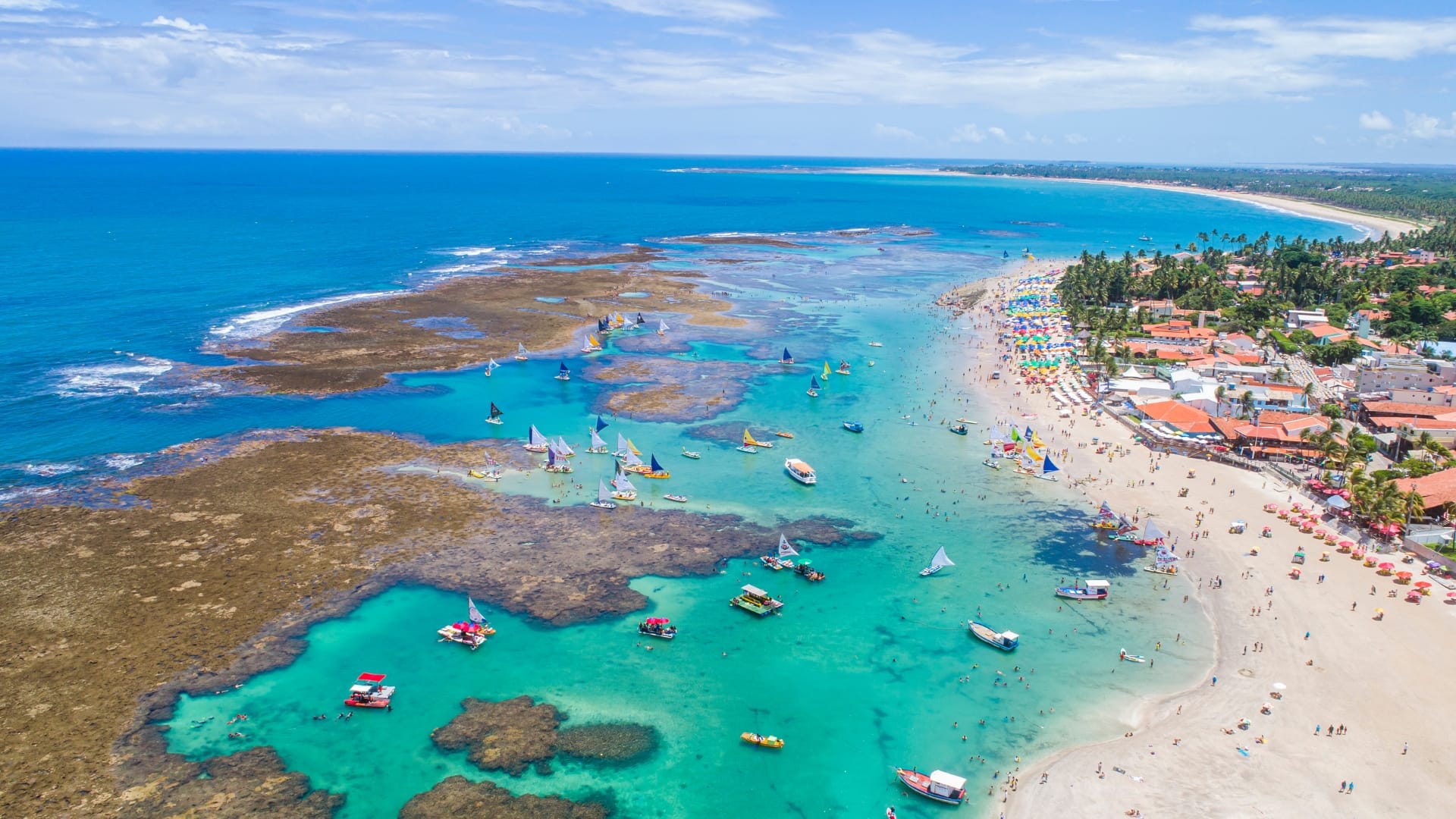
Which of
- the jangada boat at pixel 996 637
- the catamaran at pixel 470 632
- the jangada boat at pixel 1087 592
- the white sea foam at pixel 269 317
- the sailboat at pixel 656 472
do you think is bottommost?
the catamaran at pixel 470 632

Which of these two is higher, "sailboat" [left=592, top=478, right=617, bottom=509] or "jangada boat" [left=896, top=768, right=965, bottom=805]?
"sailboat" [left=592, top=478, right=617, bottom=509]

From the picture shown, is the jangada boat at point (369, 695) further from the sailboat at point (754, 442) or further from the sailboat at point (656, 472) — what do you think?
the sailboat at point (754, 442)

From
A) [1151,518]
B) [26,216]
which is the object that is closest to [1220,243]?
[1151,518]

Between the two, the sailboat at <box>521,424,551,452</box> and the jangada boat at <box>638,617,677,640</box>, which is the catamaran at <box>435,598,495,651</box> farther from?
the sailboat at <box>521,424,551,452</box>

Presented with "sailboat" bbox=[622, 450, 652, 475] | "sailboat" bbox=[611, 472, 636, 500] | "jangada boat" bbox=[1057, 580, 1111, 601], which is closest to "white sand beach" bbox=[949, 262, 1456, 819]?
"jangada boat" bbox=[1057, 580, 1111, 601]

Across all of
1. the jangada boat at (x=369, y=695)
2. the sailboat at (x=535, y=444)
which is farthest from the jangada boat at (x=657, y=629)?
the sailboat at (x=535, y=444)
